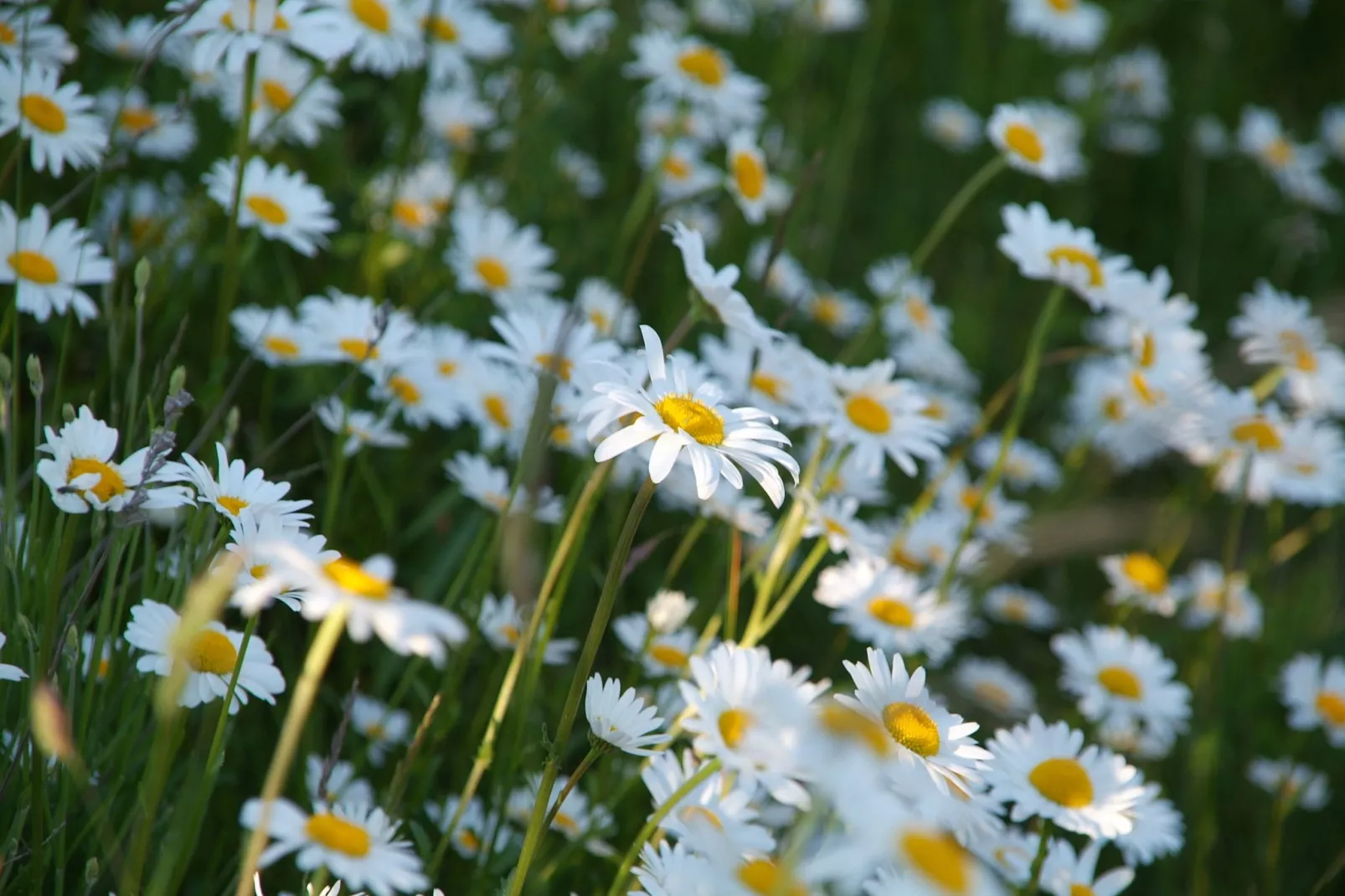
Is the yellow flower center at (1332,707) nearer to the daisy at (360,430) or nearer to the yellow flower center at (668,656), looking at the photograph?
the yellow flower center at (668,656)

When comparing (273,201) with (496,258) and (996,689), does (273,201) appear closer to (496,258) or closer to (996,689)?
(496,258)

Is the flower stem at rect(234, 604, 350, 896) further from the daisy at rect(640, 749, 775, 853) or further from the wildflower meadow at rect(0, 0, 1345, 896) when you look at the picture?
the daisy at rect(640, 749, 775, 853)

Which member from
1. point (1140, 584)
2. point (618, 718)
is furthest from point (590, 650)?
point (1140, 584)

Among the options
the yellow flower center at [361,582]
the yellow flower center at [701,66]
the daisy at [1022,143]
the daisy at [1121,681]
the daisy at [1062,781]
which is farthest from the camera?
the yellow flower center at [701,66]

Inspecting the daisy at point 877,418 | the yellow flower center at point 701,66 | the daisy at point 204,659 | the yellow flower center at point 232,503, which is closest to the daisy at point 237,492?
the yellow flower center at point 232,503

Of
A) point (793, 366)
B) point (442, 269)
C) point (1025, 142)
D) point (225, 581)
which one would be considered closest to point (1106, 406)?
point (1025, 142)

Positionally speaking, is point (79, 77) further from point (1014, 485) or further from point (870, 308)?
point (1014, 485)
